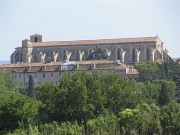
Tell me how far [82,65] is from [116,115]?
4342 cm

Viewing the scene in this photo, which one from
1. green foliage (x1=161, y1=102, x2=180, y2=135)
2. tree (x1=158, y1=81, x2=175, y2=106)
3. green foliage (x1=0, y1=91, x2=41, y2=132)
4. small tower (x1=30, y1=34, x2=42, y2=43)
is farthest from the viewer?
small tower (x1=30, y1=34, x2=42, y2=43)

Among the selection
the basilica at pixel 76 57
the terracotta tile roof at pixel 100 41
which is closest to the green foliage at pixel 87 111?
the basilica at pixel 76 57

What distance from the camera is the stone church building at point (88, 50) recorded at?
91.5 m

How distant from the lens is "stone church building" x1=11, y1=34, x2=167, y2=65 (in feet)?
300

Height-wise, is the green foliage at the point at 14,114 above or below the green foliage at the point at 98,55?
below

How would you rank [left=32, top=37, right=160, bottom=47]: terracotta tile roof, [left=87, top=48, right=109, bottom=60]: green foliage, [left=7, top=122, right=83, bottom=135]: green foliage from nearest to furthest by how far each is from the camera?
[left=7, top=122, right=83, bottom=135]: green foliage < [left=87, top=48, right=109, bottom=60]: green foliage < [left=32, top=37, right=160, bottom=47]: terracotta tile roof

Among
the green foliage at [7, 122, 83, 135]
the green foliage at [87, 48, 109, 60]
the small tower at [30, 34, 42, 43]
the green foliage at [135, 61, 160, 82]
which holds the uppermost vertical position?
the small tower at [30, 34, 42, 43]

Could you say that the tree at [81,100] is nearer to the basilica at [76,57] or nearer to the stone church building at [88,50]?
the basilica at [76,57]

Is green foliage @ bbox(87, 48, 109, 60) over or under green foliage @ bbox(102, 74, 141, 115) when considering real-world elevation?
over

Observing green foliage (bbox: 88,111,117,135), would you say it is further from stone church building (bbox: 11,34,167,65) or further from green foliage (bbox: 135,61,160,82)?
stone church building (bbox: 11,34,167,65)

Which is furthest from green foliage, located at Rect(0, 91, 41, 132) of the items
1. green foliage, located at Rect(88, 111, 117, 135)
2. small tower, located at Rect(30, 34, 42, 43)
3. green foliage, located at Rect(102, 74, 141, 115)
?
small tower, located at Rect(30, 34, 42, 43)

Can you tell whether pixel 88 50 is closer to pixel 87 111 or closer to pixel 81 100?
pixel 81 100

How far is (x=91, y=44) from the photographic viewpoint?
315ft

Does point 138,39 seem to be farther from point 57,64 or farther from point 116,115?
point 116,115
